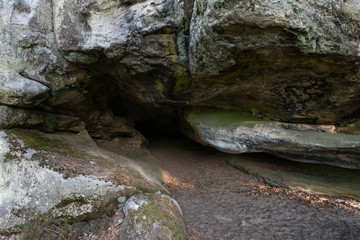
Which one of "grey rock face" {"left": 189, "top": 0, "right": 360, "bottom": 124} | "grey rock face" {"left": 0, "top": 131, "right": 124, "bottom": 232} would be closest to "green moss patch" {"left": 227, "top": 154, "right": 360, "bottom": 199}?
"grey rock face" {"left": 189, "top": 0, "right": 360, "bottom": 124}

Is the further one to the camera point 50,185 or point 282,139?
point 282,139

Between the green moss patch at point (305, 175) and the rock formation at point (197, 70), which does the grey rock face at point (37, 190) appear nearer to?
the rock formation at point (197, 70)

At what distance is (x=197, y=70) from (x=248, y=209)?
2605 millimetres

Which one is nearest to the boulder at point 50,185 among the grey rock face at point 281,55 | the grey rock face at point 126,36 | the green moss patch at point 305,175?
the grey rock face at point 126,36

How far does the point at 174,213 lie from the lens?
3.77m

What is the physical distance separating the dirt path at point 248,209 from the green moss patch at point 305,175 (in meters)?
0.23

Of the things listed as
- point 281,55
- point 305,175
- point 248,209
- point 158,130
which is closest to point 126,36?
point 281,55

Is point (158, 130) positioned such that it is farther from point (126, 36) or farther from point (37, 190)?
point (37, 190)

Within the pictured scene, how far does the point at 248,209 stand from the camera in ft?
14.2

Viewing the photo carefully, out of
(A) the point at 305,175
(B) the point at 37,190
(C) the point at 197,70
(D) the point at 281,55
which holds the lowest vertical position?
(B) the point at 37,190

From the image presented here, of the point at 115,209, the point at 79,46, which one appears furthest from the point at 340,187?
the point at 79,46

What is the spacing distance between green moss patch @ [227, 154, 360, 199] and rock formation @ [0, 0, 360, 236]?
0.60 metres

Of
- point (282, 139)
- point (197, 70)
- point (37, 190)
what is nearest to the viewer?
point (37, 190)

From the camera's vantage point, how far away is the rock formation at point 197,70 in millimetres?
3078
